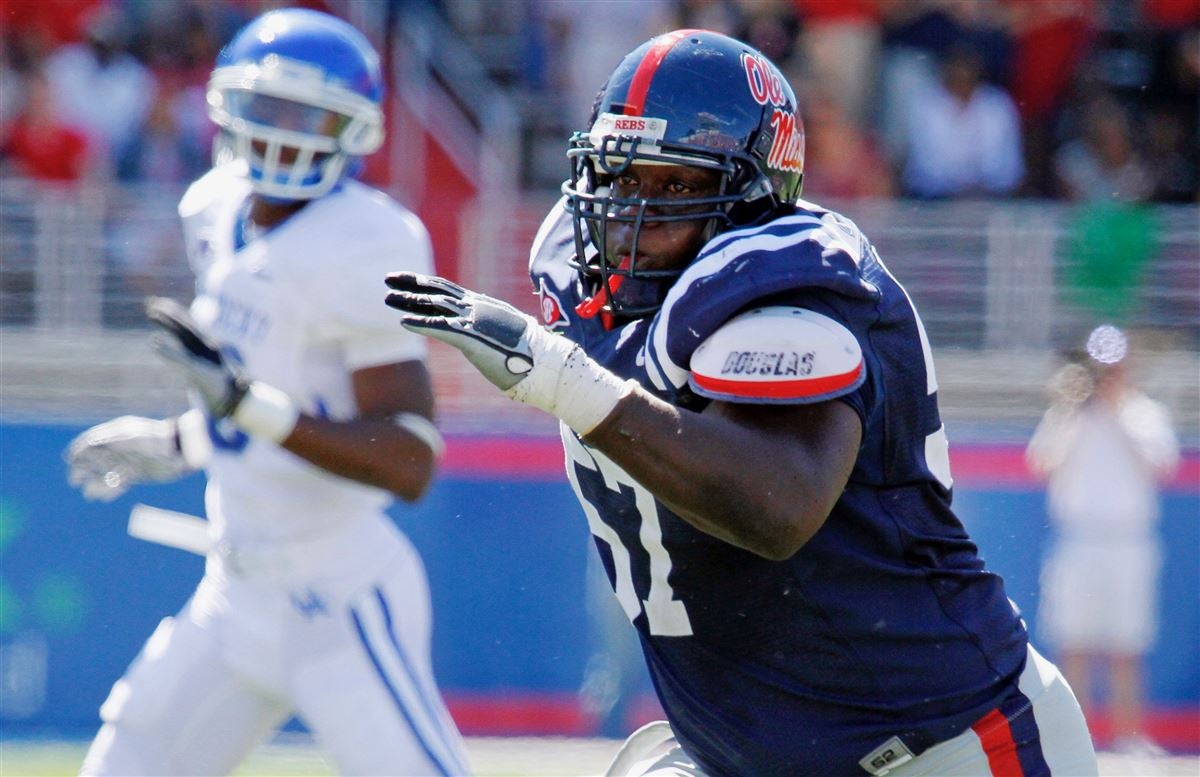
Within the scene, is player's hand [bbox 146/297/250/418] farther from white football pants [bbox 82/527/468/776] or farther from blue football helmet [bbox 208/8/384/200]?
blue football helmet [bbox 208/8/384/200]

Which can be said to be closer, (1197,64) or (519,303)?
(519,303)

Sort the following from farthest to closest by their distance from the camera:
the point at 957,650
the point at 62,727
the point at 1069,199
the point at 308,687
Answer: the point at 1069,199, the point at 62,727, the point at 308,687, the point at 957,650

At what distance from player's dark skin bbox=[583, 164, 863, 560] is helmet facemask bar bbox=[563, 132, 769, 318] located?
311 millimetres

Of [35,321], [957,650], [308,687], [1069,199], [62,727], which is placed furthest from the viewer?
[1069,199]

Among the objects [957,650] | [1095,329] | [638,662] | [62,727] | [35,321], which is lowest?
[62,727]

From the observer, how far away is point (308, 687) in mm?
3551

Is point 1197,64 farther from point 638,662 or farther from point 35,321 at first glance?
point 35,321

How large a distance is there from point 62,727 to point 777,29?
14.8ft

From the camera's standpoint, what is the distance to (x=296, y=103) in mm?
3930

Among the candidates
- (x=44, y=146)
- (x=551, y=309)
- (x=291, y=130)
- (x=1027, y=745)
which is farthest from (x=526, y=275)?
(x=1027, y=745)

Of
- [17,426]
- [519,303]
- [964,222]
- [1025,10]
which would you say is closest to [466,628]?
[519,303]

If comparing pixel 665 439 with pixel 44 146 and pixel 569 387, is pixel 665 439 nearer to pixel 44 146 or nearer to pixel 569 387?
pixel 569 387

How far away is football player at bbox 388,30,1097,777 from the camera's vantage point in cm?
232

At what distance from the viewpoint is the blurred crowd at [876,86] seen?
818 centimetres
